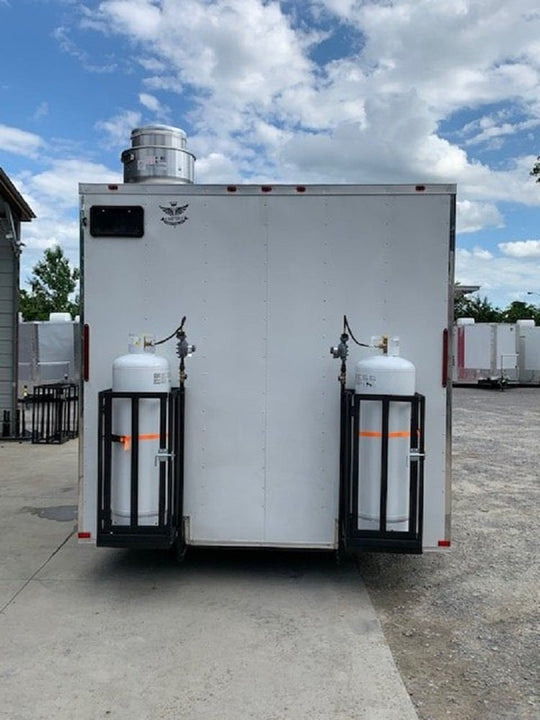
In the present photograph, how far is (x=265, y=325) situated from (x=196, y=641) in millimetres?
2071

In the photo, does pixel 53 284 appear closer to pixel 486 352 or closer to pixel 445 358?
pixel 486 352

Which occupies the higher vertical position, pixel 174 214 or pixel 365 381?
pixel 174 214

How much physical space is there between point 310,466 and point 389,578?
3.78 feet

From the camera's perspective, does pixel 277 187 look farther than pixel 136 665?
Yes

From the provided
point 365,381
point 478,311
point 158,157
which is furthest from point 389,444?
point 478,311

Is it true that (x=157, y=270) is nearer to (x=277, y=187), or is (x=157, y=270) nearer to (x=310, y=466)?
(x=277, y=187)

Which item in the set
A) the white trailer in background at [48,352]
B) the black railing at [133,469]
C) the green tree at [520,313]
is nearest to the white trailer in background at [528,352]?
the white trailer in background at [48,352]

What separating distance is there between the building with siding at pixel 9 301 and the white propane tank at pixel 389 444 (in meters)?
9.51

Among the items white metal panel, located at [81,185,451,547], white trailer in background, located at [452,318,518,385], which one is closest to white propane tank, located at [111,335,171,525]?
white metal panel, located at [81,185,451,547]

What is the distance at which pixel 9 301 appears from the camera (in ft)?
39.4

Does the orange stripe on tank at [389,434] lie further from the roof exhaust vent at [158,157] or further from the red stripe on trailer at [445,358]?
the roof exhaust vent at [158,157]

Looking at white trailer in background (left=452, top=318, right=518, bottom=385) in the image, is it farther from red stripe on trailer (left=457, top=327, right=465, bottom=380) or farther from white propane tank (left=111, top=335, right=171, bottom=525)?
white propane tank (left=111, top=335, right=171, bottom=525)

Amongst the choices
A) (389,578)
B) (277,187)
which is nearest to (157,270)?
(277,187)

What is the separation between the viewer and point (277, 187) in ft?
14.7
